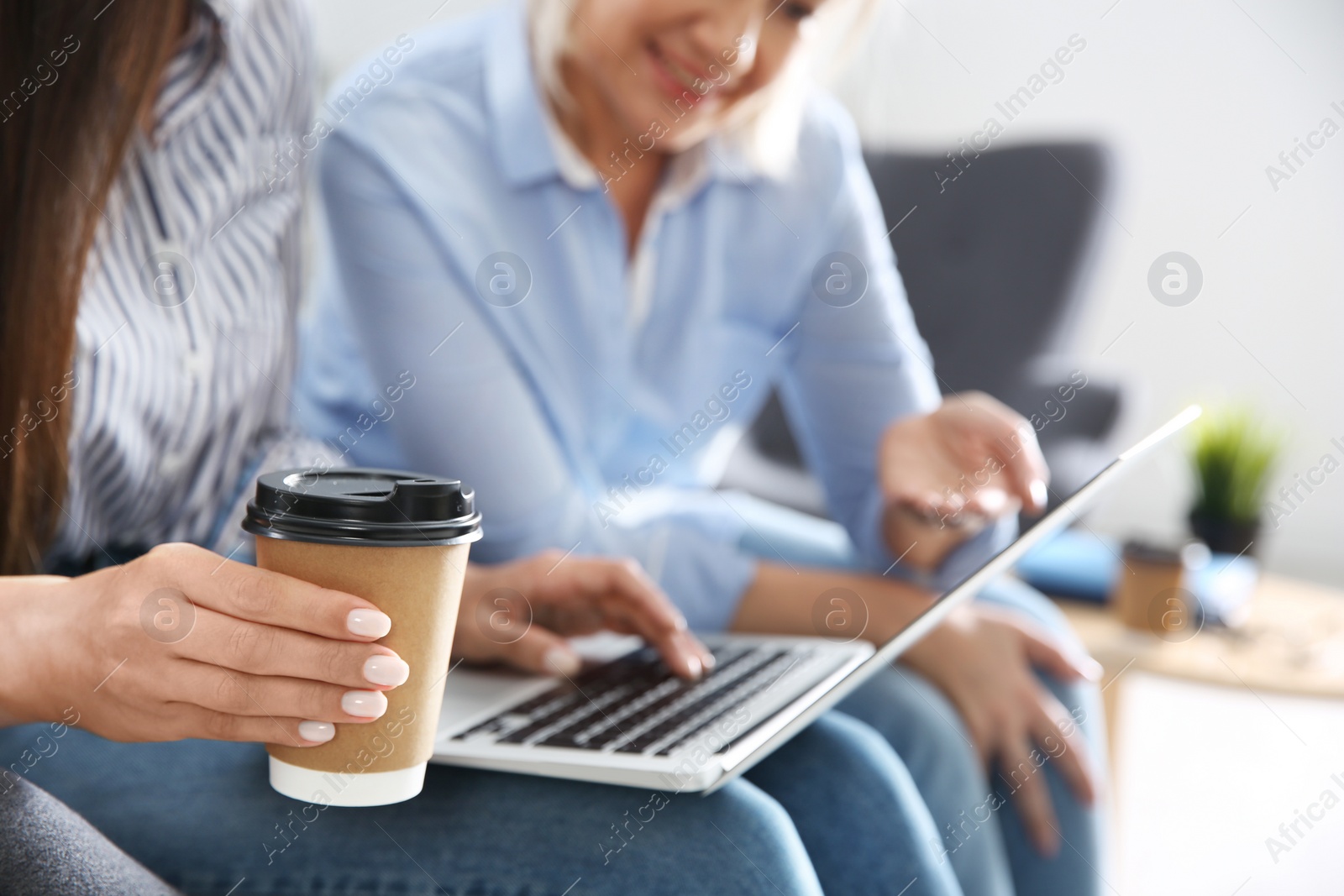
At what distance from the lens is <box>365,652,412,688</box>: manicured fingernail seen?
0.42m

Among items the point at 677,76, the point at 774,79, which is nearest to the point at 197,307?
the point at 677,76

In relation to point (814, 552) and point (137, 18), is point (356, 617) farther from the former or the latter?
point (814, 552)

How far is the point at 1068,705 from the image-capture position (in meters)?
0.93

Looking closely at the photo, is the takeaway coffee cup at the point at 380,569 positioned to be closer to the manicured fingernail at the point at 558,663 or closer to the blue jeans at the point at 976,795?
the manicured fingernail at the point at 558,663

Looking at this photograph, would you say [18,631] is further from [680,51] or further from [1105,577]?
[1105,577]

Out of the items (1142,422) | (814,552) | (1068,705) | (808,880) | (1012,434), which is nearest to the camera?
(808,880)

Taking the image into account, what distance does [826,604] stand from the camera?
3.08 ft

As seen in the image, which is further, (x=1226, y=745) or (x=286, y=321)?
(x=1226, y=745)

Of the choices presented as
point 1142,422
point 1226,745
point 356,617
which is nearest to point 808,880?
point 356,617

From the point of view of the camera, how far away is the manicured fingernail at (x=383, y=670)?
0.42m

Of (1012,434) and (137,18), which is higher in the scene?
(137,18)

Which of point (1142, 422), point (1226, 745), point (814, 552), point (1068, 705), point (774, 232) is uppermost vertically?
point (774, 232)

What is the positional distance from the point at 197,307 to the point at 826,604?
1.86 feet

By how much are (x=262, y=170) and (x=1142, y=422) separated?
7.38 feet
